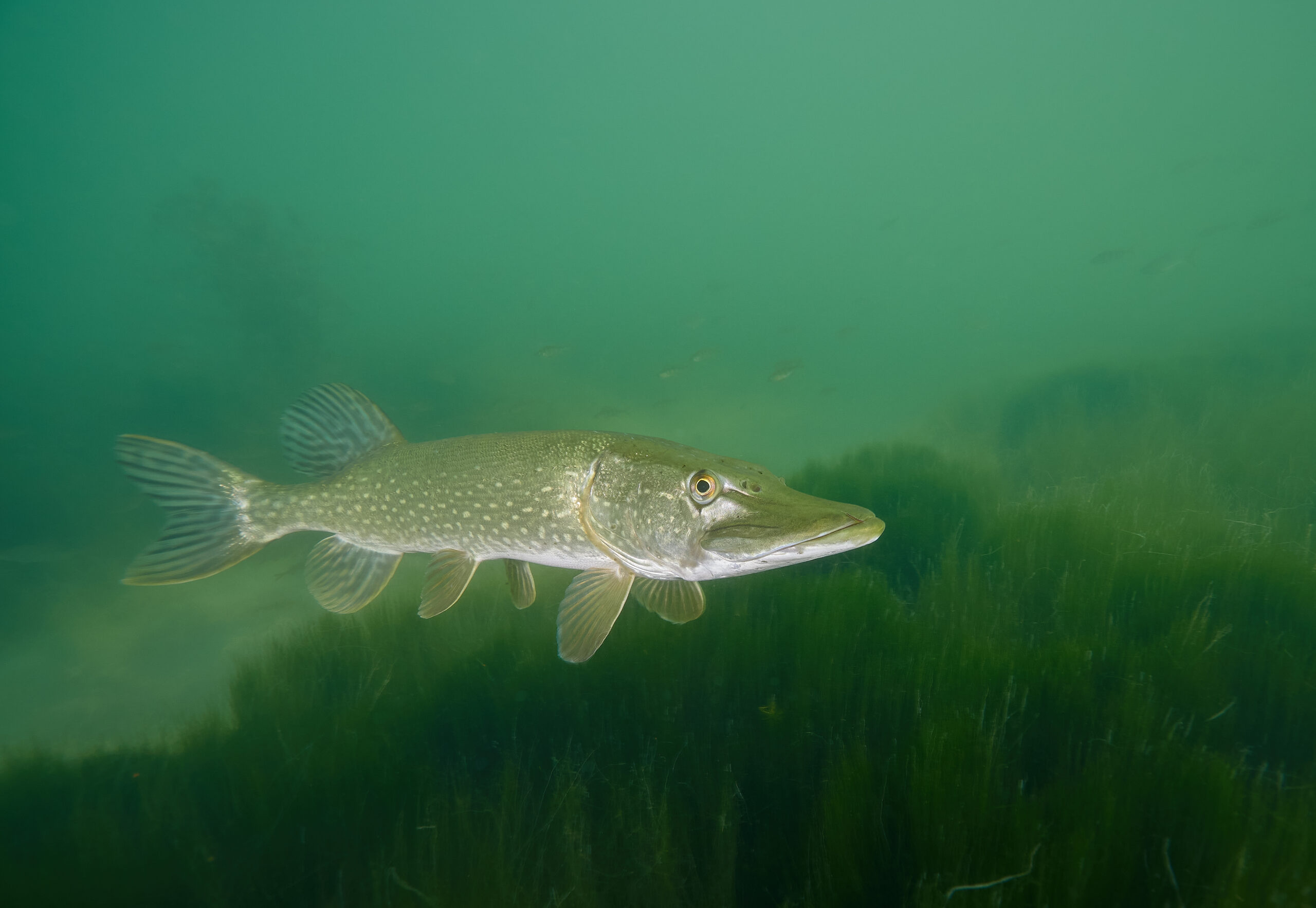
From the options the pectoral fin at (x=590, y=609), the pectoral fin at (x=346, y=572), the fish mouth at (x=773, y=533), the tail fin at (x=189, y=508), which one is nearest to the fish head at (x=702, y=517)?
the fish mouth at (x=773, y=533)

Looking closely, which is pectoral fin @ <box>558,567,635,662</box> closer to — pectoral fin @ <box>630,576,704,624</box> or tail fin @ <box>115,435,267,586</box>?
pectoral fin @ <box>630,576,704,624</box>

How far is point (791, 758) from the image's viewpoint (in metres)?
2.58

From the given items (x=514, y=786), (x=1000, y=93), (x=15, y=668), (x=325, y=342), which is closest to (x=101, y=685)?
(x=15, y=668)

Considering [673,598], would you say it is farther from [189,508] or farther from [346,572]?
[189,508]

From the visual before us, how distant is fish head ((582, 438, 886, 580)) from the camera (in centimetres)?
199

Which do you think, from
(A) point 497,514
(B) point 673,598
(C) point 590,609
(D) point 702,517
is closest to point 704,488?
(D) point 702,517

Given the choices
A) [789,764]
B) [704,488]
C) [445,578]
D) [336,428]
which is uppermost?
[336,428]

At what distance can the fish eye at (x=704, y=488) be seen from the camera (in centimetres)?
232

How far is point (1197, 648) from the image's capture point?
286cm

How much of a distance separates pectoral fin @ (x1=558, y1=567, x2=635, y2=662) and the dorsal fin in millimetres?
1716

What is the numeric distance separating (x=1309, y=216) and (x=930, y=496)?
157m

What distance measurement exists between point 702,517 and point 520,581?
4.54 ft

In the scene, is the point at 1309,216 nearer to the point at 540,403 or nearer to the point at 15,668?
the point at 540,403

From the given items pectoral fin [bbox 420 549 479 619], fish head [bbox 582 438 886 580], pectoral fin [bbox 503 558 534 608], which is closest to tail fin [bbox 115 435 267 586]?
pectoral fin [bbox 420 549 479 619]
